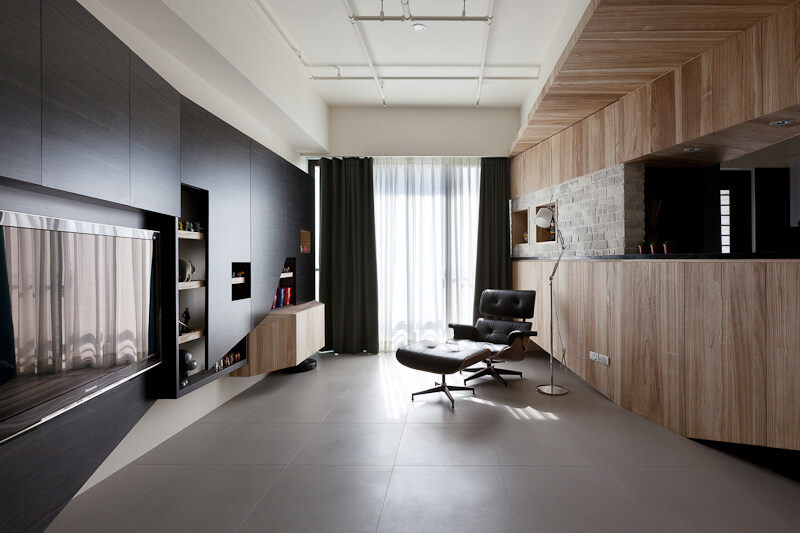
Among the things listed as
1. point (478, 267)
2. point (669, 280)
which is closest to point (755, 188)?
point (669, 280)

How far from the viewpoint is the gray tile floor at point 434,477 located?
195cm

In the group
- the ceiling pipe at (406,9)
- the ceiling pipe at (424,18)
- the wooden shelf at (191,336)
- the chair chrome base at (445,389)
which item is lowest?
the chair chrome base at (445,389)

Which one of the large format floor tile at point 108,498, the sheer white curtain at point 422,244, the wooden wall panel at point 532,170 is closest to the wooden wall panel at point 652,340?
the wooden wall panel at point 532,170

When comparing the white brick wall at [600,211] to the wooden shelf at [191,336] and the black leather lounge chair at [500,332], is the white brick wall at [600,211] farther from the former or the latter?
the wooden shelf at [191,336]

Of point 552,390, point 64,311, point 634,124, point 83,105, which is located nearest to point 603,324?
point 552,390

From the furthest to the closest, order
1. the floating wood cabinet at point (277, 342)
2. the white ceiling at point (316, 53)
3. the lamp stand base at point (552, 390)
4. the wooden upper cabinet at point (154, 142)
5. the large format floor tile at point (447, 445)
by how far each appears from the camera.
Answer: the lamp stand base at point (552, 390) < the floating wood cabinet at point (277, 342) < the white ceiling at point (316, 53) < the large format floor tile at point (447, 445) < the wooden upper cabinet at point (154, 142)

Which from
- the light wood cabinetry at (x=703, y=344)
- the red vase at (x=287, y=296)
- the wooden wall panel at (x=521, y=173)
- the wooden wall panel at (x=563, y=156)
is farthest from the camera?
the wooden wall panel at (x=521, y=173)

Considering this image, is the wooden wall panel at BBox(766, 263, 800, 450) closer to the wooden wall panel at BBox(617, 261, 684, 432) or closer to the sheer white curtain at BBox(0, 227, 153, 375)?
the wooden wall panel at BBox(617, 261, 684, 432)

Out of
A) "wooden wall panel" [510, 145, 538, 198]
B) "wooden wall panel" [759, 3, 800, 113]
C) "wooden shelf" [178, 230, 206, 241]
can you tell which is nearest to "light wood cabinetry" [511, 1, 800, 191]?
"wooden wall panel" [759, 3, 800, 113]

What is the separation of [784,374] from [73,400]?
3.56 metres

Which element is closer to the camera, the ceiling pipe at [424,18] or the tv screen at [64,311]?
the tv screen at [64,311]

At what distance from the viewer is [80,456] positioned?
5.66 feet

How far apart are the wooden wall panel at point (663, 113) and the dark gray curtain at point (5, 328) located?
12.3 ft

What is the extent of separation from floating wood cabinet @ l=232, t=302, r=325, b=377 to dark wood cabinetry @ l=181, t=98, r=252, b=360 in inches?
9.6
